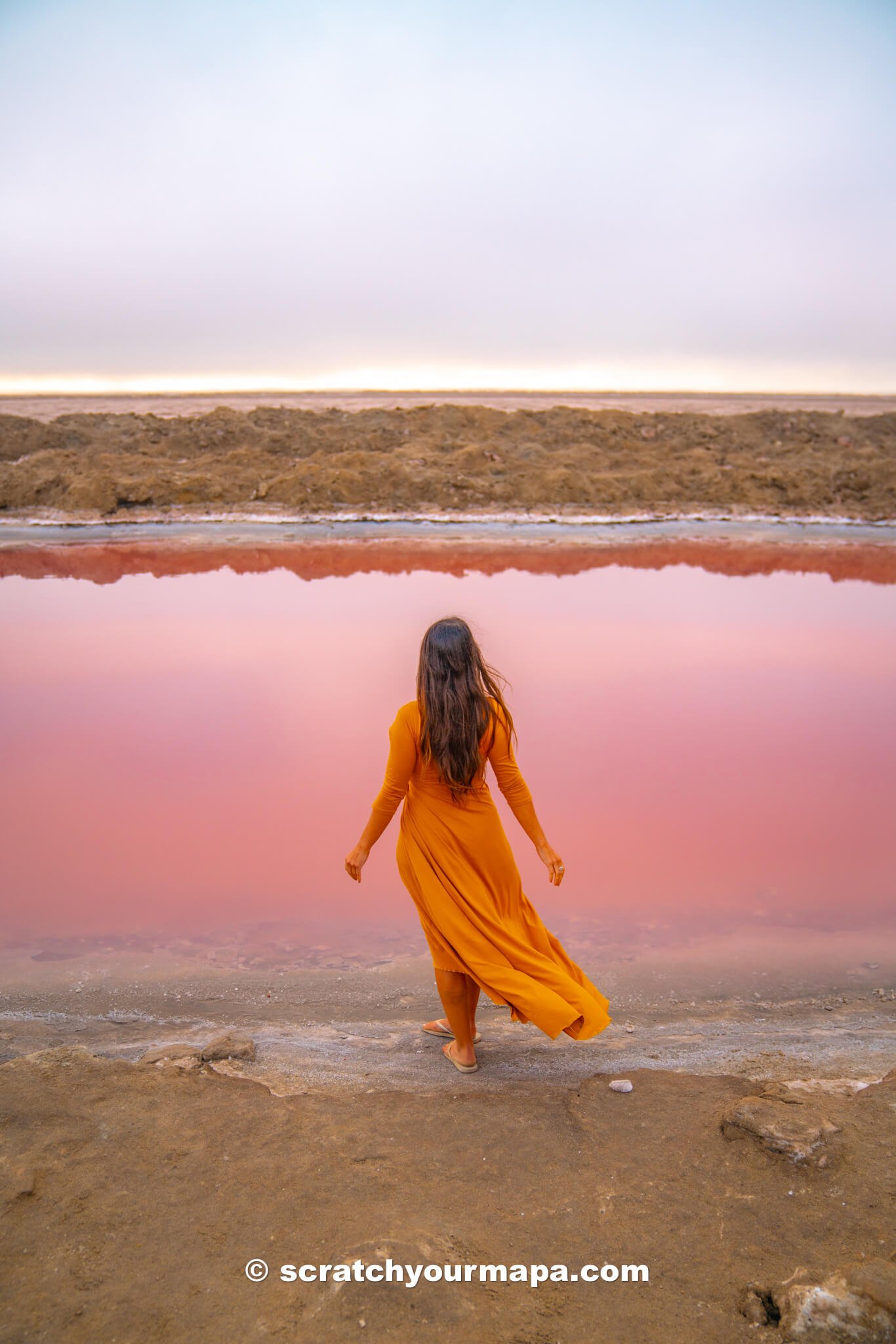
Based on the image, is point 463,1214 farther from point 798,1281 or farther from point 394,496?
point 394,496

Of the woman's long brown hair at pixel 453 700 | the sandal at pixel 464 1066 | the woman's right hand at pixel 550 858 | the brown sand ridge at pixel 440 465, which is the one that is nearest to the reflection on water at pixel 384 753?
the sandal at pixel 464 1066

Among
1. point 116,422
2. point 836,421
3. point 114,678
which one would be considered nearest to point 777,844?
point 114,678

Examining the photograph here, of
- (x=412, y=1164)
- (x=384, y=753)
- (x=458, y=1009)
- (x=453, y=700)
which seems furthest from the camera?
(x=384, y=753)

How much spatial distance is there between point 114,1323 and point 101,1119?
0.78m

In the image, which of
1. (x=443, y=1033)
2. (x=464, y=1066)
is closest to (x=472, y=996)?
(x=464, y=1066)

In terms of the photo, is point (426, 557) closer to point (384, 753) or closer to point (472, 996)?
point (384, 753)

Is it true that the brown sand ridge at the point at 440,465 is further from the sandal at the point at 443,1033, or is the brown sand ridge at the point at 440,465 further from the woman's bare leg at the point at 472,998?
the woman's bare leg at the point at 472,998

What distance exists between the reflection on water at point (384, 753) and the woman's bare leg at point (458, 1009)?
1.02 meters

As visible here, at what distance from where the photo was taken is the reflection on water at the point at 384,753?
4.38 metres

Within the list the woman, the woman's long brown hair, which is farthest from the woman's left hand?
the woman's long brown hair

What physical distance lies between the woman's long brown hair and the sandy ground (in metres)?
1.04

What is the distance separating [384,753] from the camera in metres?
6.10

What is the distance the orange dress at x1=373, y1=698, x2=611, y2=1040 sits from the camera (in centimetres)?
274

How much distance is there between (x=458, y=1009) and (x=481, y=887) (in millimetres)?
460
